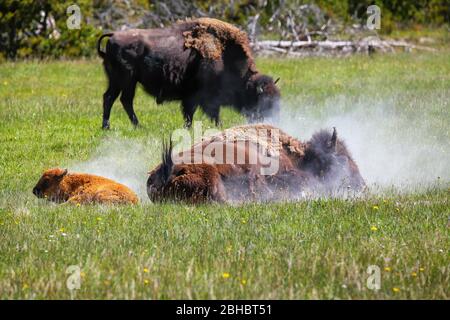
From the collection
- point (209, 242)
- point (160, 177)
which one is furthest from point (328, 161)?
point (209, 242)

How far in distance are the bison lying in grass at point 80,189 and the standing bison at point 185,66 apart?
16.1ft

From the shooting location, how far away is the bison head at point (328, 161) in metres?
9.55

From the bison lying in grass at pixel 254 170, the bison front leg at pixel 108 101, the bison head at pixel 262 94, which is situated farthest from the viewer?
the bison head at pixel 262 94

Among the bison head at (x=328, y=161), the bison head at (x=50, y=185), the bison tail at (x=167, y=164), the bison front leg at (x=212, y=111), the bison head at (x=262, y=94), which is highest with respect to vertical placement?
the bison tail at (x=167, y=164)

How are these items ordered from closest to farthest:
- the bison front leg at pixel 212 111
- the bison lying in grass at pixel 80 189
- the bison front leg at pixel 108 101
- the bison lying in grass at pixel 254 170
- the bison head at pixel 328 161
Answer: the bison lying in grass at pixel 254 170, the bison lying in grass at pixel 80 189, the bison head at pixel 328 161, the bison front leg at pixel 108 101, the bison front leg at pixel 212 111

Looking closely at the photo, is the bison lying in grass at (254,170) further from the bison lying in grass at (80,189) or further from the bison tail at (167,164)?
the bison lying in grass at (80,189)

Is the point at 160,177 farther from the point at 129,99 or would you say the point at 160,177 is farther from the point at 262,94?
the point at 262,94

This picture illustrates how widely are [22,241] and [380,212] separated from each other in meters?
3.29

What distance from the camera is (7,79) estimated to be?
66.8ft

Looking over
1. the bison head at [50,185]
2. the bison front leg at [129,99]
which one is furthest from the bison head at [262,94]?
the bison head at [50,185]

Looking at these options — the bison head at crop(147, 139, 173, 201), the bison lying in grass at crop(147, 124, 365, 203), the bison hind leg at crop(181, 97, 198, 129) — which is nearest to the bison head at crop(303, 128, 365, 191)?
A: the bison lying in grass at crop(147, 124, 365, 203)

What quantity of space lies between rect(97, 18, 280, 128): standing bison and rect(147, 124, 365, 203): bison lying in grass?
556cm

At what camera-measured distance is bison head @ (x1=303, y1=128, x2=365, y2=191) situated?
9547 mm
